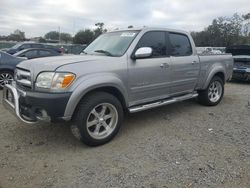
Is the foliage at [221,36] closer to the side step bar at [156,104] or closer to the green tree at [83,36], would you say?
the green tree at [83,36]

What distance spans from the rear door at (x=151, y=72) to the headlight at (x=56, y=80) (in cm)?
117

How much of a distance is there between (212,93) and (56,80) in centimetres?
451

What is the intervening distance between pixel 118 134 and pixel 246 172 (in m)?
2.15

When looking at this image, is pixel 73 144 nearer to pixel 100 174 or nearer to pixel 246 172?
pixel 100 174

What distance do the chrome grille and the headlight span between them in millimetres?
320

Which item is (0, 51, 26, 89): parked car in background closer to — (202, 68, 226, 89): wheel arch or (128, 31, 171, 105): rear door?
(128, 31, 171, 105): rear door

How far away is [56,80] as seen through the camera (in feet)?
13.0

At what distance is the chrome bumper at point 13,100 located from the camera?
420 cm

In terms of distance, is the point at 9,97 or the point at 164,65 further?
the point at 164,65

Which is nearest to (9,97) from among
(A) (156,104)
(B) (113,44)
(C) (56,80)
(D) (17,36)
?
(C) (56,80)

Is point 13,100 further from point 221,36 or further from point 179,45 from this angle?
point 221,36

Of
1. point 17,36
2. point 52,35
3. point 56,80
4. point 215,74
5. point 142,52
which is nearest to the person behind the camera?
point 56,80

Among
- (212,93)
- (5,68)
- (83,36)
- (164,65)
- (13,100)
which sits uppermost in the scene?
(83,36)

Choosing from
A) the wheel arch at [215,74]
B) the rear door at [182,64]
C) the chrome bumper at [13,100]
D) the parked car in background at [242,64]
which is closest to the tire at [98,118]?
the chrome bumper at [13,100]
